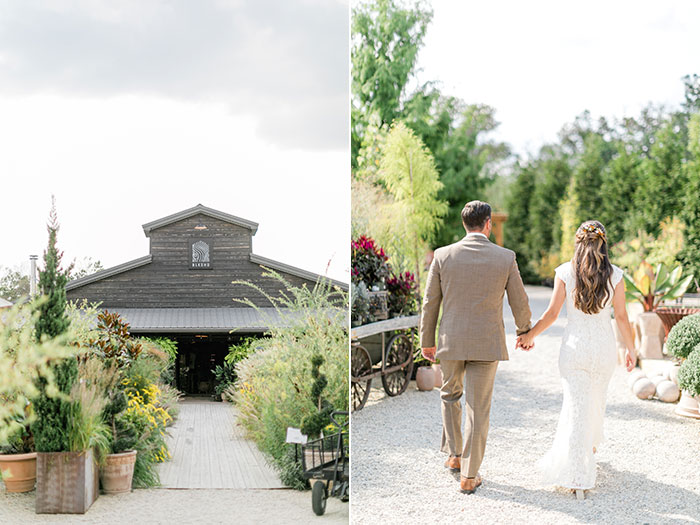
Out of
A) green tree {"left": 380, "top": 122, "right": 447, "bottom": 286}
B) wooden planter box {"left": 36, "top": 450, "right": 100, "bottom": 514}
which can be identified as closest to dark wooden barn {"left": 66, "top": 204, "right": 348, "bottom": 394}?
wooden planter box {"left": 36, "top": 450, "right": 100, "bottom": 514}

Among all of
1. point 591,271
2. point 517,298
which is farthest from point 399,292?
point 591,271

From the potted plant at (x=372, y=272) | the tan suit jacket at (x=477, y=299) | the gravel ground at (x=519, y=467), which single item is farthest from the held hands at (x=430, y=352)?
the potted plant at (x=372, y=272)

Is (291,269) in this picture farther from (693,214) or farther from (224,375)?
(693,214)

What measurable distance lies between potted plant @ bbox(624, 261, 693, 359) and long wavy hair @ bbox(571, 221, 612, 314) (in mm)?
4815

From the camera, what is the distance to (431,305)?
4383 millimetres

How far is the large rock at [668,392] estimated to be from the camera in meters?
6.72

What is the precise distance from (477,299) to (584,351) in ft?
2.36

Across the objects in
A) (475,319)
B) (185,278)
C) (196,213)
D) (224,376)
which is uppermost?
(196,213)

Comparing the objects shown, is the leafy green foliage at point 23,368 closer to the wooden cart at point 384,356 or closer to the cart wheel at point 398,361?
the wooden cart at point 384,356

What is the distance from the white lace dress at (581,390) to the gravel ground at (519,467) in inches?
6.6

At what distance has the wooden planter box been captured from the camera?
346 cm

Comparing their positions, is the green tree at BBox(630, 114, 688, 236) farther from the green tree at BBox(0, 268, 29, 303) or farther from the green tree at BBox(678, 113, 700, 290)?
the green tree at BBox(0, 268, 29, 303)

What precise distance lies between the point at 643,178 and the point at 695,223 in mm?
5437

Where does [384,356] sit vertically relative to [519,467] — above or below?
above
